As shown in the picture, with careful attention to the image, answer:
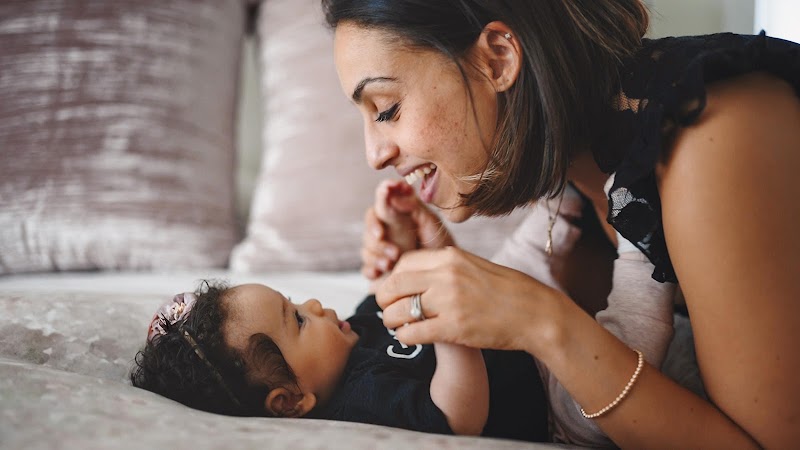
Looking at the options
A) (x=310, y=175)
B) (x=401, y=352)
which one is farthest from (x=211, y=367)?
(x=310, y=175)

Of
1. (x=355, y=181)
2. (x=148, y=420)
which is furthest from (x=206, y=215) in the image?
(x=148, y=420)

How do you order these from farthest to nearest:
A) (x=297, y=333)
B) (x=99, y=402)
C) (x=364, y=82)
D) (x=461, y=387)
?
(x=297, y=333) → (x=364, y=82) → (x=461, y=387) → (x=99, y=402)

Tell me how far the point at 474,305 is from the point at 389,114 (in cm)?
34

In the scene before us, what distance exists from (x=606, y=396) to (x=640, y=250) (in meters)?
0.24

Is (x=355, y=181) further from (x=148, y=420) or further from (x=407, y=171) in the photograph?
(x=148, y=420)

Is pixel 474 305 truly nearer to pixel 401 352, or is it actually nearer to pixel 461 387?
pixel 461 387

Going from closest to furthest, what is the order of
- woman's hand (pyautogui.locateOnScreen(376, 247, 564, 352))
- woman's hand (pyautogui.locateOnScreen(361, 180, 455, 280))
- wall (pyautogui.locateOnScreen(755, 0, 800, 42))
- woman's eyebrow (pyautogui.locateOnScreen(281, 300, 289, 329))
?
woman's hand (pyautogui.locateOnScreen(376, 247, 564, 352)) < woman's eyebrow (pyautogui.locateOnScreen(281, 300, 289, 329)) < wall (pyautogui.locateOnScreen(755, 0, 800, 42)) < woman's hand (pyautogui.locateOnScreen(361, 180, 455, 280))

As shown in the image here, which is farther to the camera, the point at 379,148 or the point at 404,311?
the point at 379,148

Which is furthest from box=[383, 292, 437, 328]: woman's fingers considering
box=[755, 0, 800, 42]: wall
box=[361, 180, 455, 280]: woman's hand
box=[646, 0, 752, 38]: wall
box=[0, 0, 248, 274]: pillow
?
box=[646, 0, 752, 38]: wall

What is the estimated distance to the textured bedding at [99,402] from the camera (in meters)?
0.63

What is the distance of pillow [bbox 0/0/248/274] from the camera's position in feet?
5.59

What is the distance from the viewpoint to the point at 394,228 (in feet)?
4.15

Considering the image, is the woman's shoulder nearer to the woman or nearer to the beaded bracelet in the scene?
the woman

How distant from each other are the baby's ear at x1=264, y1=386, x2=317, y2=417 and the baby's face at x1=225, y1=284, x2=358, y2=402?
0.04 ft
